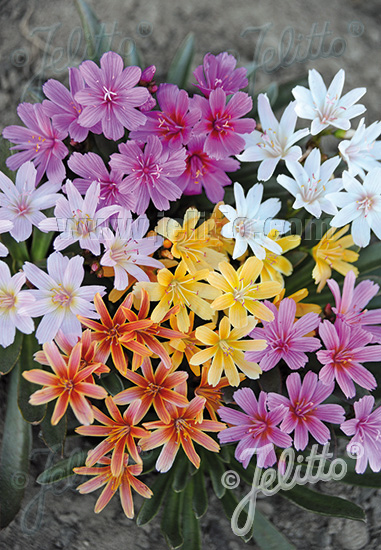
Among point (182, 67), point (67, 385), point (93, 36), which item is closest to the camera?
point (67, 385)

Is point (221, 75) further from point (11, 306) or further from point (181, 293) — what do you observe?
point (11, 306)

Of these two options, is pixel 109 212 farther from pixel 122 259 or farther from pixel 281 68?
pixel 281 68

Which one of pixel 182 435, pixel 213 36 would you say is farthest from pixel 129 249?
pixel 213 36

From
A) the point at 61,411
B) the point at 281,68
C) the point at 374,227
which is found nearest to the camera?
the point at 61,411

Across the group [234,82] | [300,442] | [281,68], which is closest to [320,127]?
[234,82]

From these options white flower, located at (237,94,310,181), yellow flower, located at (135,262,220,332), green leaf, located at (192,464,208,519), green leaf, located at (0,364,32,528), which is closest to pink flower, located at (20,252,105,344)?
yellow flower, located at (135,262,220,332)
